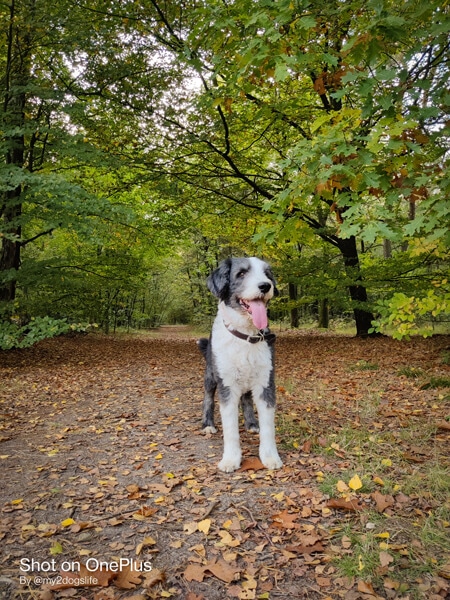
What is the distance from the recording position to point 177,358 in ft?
37.5

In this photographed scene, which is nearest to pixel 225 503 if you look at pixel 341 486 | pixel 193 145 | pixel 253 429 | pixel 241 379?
pixel 341 486

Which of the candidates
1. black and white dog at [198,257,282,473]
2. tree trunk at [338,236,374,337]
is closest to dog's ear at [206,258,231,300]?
black and white dog at [198,257,282,473]

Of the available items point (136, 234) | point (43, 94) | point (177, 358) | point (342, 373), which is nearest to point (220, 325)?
point (342, 373)

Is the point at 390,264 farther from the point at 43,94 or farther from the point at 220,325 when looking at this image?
the point at 43,94

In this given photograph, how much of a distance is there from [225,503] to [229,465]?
52cm

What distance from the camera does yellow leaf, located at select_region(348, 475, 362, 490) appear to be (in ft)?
9.75

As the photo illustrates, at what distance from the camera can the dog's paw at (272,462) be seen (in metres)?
3.45

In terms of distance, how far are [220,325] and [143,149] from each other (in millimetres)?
8143

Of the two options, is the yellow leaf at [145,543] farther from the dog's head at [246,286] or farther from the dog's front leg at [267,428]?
the dog's head at [246,286]

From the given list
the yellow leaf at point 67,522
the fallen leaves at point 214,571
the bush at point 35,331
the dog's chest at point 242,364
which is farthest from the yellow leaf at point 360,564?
the bush at point 35,331

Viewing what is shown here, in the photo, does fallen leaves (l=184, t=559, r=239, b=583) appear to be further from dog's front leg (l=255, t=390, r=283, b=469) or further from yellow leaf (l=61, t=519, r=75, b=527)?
dog's front leg (l=255, t=390, r=283, b=469)

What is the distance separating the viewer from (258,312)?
331cm

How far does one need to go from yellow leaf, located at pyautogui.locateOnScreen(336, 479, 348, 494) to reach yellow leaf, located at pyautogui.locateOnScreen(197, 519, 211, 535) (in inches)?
42.0

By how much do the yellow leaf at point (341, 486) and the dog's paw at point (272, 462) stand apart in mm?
581
